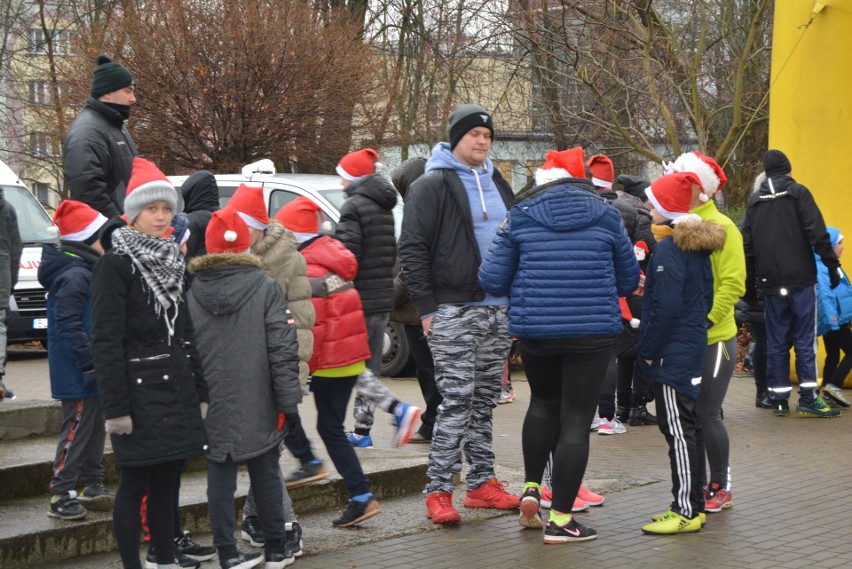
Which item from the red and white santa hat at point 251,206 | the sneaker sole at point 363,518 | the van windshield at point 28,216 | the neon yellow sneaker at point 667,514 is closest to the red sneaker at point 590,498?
the neon yellow sneaker at point 667,514

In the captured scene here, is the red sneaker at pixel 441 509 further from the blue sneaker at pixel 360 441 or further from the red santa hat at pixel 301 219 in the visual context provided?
the blue sneaker at pixel 360 441

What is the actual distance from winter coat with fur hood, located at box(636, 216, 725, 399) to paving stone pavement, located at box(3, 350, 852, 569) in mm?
830

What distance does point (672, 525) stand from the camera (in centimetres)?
663

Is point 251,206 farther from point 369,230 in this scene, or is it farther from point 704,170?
point 704,170

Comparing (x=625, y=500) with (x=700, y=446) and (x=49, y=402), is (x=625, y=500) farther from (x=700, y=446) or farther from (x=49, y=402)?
(x=49, y=402)

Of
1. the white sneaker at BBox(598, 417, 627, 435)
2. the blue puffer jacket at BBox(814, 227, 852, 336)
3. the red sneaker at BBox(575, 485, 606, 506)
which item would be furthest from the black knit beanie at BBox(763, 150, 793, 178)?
the red sneaker at BBox(575, 485, 606, 506)

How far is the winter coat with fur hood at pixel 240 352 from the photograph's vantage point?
5.73m

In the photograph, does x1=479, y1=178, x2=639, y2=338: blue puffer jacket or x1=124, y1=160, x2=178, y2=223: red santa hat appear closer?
x1=124, y1=160, x2=178, y2=223: red santa hat

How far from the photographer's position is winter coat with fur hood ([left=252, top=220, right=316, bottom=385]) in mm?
6355

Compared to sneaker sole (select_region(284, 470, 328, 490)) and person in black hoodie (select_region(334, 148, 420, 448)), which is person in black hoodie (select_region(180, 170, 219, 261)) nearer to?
person in black hoodie (select_region(334, 148, 420, 448))

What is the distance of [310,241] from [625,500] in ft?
7.97

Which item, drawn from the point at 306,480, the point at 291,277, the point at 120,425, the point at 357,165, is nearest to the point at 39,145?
the point at 357,165

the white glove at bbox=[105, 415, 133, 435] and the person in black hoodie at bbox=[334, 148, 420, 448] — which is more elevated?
the person in black hoodie at bbox=[334, 148, 420, 448]

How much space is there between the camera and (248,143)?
20109 mm
